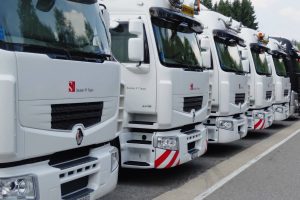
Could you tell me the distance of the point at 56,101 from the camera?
4.24m

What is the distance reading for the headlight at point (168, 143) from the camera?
713cm

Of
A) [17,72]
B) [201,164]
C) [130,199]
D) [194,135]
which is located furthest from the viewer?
[201,164]

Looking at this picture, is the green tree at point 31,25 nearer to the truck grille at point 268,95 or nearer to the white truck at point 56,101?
the white truck at point 56,101

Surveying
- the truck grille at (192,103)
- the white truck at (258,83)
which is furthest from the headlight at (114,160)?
the white truck at (258,83)

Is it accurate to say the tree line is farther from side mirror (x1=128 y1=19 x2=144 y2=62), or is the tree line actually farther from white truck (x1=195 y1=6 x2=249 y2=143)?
side mirror (x1=128 y1=19 x2=144 y2=62)

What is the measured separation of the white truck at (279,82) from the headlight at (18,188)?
12208 mm

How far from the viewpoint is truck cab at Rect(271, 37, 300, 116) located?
1808 centimetres

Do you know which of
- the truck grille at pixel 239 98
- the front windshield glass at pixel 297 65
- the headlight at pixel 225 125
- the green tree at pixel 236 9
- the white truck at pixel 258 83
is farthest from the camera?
the green tree at pixel 236 9

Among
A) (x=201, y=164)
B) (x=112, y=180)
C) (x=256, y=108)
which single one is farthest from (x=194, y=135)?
(x=256, y=108)

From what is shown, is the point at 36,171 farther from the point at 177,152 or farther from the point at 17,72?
the point at 177,152

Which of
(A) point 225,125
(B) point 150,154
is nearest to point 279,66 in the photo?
(A) point 225,125

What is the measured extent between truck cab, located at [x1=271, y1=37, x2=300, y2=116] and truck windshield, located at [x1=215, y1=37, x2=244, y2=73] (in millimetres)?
6968

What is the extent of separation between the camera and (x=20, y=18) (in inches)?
162

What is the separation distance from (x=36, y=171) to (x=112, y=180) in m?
1.33
